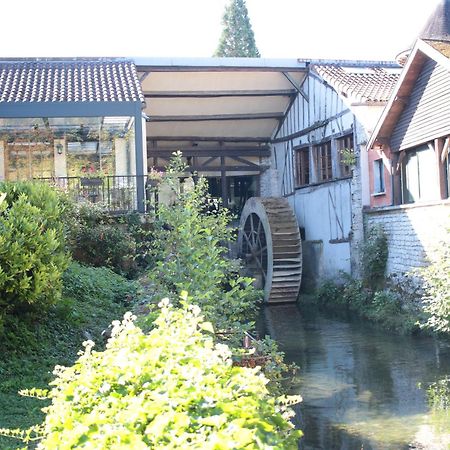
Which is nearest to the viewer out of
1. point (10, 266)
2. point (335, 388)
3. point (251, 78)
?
point (10, 266)

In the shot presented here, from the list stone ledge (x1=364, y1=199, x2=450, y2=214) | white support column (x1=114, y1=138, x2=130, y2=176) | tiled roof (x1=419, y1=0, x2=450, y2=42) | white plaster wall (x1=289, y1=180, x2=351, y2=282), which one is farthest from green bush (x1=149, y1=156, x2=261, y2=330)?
tiled roof (x1=419, y1=0, x2=450, y2=42)

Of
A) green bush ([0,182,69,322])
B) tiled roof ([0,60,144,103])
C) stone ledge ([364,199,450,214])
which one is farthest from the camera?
tiled roof ([0,60,144,103])

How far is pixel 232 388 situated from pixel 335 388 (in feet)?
23.0

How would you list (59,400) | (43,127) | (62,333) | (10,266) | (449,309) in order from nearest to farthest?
(59,400) < (10,266) < (62,333) < (449,309) < (43,127)

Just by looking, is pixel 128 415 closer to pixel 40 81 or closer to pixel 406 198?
pixel 406 198

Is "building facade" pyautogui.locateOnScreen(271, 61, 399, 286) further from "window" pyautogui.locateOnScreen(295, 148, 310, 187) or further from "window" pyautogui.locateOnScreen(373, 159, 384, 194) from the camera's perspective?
"window" pyautogui.locateOnScreen(373, 159, 384, 194)

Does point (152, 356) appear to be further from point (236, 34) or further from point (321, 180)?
point (236, 34)

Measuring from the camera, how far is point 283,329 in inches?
571

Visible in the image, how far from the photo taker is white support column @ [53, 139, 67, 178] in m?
16.6

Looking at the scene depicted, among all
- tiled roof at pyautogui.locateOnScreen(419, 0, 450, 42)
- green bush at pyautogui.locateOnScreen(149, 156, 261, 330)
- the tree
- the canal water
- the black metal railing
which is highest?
the tree

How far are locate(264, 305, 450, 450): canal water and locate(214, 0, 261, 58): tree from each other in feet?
70.4

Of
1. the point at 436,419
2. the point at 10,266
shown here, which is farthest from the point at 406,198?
the point at 10,266

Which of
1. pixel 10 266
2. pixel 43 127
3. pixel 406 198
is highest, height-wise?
pixel 43 127

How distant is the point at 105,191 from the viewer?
581 inches
